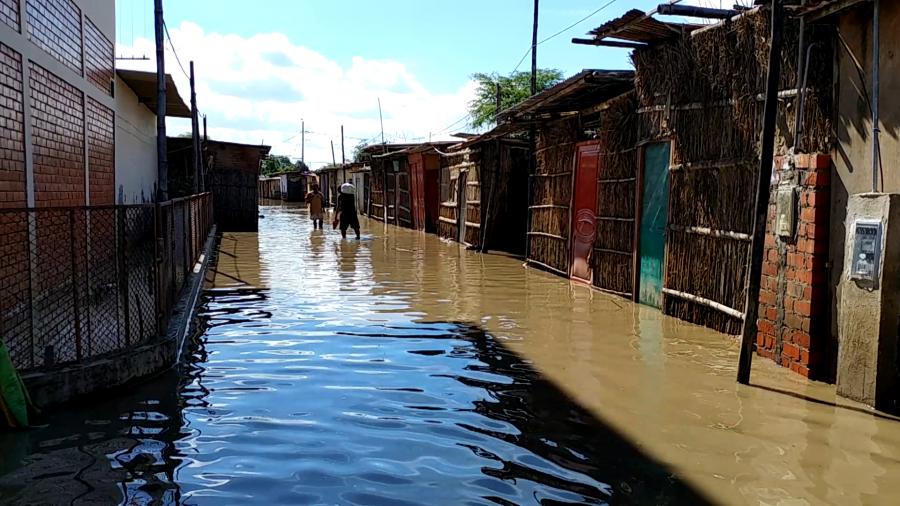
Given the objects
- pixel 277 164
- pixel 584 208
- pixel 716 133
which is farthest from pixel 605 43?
pixel 277 164

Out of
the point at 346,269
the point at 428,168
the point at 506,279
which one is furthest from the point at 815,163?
the point at 428,168

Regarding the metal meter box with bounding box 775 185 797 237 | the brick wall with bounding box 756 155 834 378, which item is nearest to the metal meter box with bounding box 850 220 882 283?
the brick wall with bounding box 756 155 834 378

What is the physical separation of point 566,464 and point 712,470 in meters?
0.83

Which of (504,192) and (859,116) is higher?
(859,116)

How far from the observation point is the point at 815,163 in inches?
254

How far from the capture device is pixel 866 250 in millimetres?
5695

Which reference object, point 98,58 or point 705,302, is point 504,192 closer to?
point 98,58

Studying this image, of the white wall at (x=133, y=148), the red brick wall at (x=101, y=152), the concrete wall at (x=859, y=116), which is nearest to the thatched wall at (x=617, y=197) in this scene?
Result: the concrete wall at (x=859, y=116)

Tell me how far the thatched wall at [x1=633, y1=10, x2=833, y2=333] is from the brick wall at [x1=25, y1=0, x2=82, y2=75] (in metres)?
7.24

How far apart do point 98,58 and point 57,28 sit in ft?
9.63

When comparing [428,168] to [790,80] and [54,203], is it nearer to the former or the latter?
[54,203]

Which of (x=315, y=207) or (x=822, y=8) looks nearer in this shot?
(x=822, y=8)

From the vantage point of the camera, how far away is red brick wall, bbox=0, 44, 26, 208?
7355mm

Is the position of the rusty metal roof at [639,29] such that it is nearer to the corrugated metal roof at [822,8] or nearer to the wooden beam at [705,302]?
the corrugated metal roof at [822,8]
